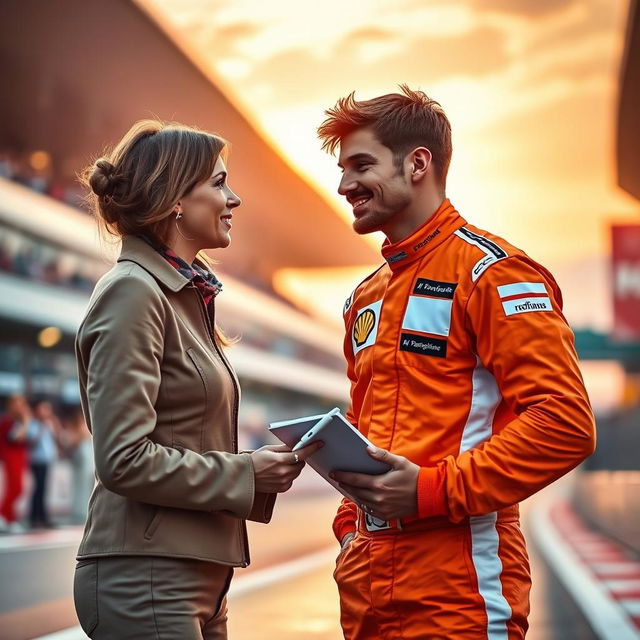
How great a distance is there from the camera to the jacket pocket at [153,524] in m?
2.47

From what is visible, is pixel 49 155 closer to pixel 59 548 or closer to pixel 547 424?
pixel 59 548

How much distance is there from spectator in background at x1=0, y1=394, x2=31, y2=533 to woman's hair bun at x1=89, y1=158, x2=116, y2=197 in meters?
10.7

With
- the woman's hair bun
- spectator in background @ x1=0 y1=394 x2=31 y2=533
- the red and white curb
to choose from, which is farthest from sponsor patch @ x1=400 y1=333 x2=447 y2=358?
spectator in background @ x1=0 y1=394 x2=31 y2=533

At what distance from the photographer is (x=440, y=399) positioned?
2.49 meters

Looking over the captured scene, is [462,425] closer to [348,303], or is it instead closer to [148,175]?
[348,303]

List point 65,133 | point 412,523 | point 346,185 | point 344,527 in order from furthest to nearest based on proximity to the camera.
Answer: point 65,133, point 344,527, point 346,185, point 412,523

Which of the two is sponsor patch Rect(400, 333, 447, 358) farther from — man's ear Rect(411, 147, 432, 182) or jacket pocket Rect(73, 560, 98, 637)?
jacket pocket Rect(73, 560, 98, 637)

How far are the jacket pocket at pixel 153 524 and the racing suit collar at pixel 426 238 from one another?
2.83 ft

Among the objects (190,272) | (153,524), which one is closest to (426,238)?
(190,272)

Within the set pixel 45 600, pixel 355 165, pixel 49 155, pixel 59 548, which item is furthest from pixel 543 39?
pixel 355 165

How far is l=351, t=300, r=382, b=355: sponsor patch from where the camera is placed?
268cm

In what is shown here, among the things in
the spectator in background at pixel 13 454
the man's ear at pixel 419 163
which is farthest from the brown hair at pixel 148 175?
the spectator in background at pixel 13 454

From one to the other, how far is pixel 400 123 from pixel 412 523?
3.36 feet

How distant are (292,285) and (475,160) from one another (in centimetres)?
2666
